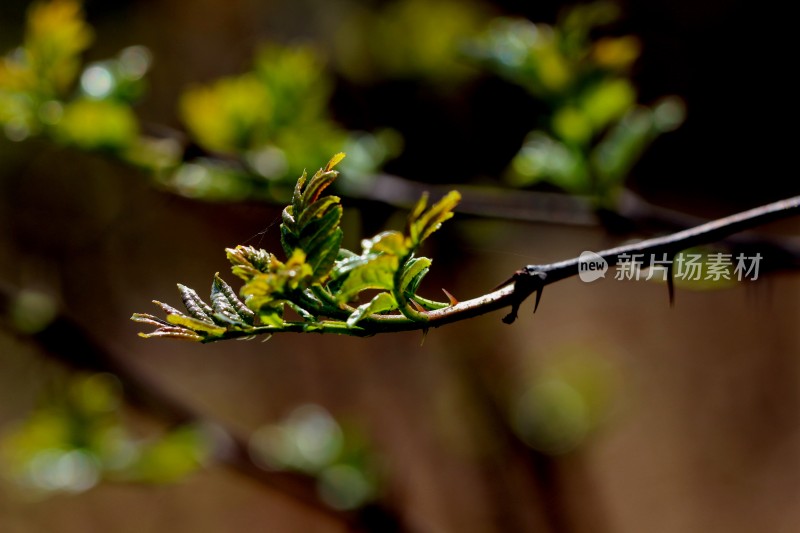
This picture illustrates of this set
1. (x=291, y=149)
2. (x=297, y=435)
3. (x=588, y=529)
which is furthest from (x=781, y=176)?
(x=291, y=149)

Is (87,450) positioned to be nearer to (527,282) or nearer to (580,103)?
(580,103)

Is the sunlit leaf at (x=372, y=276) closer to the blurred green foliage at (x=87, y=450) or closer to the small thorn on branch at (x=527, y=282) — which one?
the small thorn on branch at (x=527, y=282)

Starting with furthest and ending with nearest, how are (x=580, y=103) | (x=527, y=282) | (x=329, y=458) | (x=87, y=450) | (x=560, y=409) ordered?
(x=560, y=409) < (x=329, y=458) < (x=87, y=450) < (x=580, y=103) < (x=527, y=282)

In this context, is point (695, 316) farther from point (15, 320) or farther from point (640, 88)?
point (15, 320)

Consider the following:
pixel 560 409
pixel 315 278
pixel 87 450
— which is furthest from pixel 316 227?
pixel 560 409

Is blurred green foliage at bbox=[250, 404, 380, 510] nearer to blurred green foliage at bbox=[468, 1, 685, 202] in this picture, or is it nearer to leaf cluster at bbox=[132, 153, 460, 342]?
blurred green foliage at bbox=[468, 1, 685, 202]

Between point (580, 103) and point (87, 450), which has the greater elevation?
point (580, 103)

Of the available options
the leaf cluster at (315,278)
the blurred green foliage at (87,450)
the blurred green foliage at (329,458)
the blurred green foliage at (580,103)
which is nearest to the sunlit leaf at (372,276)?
the leaf cluster at (315,278)

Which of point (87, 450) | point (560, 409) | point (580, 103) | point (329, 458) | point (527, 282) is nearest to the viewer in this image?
point (527, 282)
